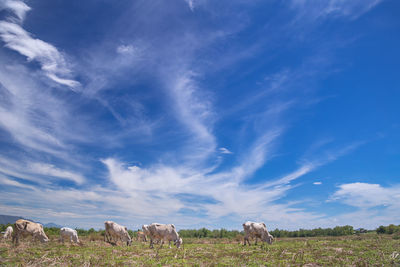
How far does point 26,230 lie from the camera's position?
75.5ft

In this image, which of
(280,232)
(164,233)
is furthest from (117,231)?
(280,232)

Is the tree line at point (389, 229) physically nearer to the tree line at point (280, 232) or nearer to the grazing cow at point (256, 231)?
the tree line at point (280, 232)

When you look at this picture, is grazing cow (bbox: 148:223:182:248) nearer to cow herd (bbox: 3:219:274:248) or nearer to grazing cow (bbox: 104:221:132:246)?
cow herd (bbox: 3:219:274:248)

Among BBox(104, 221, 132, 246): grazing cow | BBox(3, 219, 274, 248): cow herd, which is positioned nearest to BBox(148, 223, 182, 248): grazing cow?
BBox(3, 219, 274, 248): cow herd

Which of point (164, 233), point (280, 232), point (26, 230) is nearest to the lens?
point (26, 230)

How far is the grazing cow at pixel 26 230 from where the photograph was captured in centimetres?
2254

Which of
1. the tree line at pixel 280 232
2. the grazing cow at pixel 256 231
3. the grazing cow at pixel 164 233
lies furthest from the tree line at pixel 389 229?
the grazing cow at pixel 164 233

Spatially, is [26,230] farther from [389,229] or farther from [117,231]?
[389,229]

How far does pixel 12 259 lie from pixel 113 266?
20.2ft

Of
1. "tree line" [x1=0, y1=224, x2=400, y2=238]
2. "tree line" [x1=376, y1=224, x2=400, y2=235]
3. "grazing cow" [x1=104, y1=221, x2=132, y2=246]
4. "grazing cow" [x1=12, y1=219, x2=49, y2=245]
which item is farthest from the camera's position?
"tree line" [x1=0, y1=224, x2=400, y2=238]

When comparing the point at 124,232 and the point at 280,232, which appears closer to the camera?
the point at 124,232

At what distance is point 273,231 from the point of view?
5125 centimetres

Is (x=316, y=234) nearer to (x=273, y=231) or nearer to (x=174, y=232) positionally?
(x=273, y=231)

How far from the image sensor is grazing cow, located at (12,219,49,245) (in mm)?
22542
